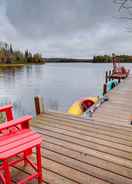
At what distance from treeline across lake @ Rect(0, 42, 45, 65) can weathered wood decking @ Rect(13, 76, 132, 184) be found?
50395 millimetres

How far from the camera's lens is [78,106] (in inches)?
258

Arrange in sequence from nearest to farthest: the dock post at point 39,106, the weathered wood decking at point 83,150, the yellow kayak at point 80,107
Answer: the weathered wood decking at point 83,150 < the dock post at point 39,106 < the yellow kayak at point 80,107

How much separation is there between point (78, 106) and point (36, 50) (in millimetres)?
76783

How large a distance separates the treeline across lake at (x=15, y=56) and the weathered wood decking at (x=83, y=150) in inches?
1984

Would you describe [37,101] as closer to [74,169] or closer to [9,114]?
[9,114]

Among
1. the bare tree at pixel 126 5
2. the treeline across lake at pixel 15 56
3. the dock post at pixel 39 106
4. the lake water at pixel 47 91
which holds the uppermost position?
the treeline across lake at pixel 15 56

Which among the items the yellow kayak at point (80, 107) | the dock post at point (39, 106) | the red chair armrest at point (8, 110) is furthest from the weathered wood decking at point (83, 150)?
the yellow kayak at point (80, 107)

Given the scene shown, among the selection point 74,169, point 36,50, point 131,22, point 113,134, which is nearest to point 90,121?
point 113,134

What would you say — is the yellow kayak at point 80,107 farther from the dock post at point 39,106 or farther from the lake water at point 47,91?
the dock post at point 39,106

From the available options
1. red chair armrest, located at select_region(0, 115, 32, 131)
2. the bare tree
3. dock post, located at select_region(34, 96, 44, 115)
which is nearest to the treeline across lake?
dock post, located at select_region(34, 96, 44, 115)

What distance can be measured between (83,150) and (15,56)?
198ft

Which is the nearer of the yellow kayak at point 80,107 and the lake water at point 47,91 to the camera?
the yellow kayak at point 80,107

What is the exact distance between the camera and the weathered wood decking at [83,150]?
1.85 meters

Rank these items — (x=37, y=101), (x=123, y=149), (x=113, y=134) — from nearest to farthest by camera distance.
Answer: (x=123, y=149), (x=113, y=134), (x=37, y=101)
